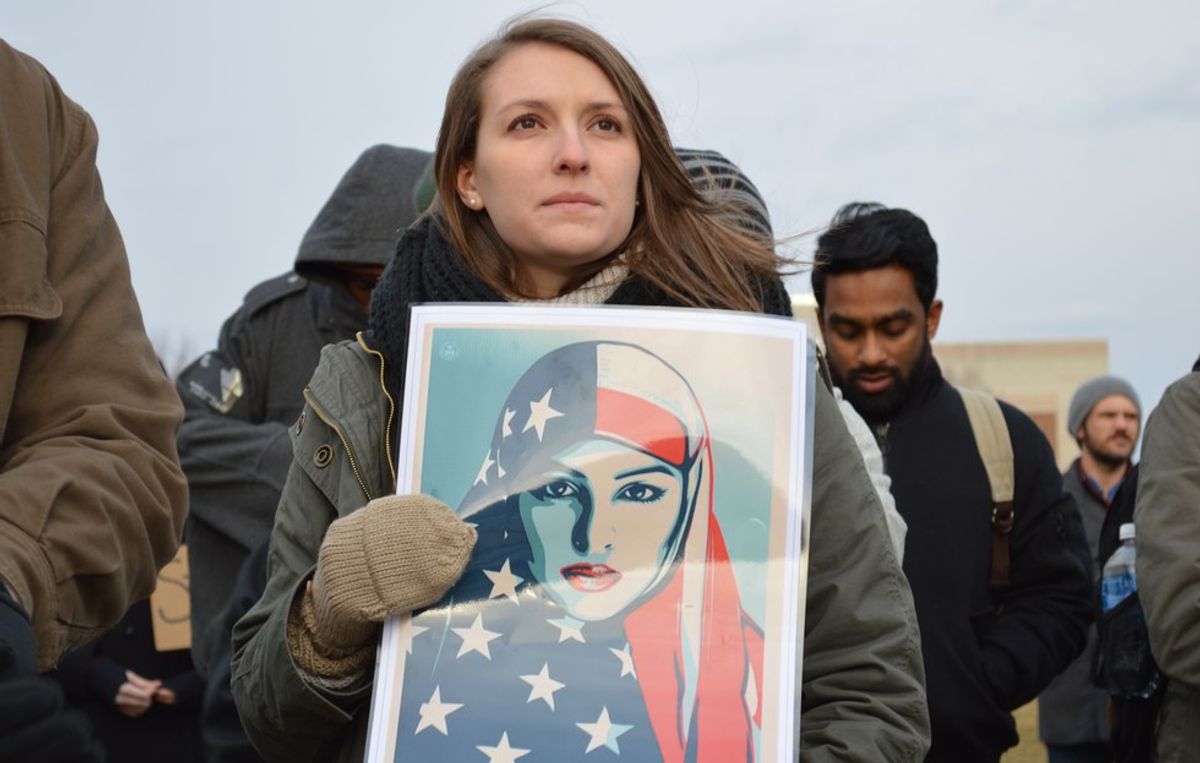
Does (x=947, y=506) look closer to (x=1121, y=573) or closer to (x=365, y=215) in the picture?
(x=1121, y=573)

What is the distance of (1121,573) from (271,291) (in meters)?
2.61

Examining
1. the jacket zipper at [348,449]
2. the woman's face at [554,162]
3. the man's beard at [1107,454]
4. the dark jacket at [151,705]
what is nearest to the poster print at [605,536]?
the jacket zipper at [348,449]

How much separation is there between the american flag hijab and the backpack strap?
215cm

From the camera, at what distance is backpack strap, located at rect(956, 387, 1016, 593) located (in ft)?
13.7

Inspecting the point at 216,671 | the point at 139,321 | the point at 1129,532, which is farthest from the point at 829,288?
the point at 139,321

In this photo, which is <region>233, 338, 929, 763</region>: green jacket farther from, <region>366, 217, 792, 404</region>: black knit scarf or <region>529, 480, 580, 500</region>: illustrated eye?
<region>529, 480, 580, 500</region>: illustrated eye

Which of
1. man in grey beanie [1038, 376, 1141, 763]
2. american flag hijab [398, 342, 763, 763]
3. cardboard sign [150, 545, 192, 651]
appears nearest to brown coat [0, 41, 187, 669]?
american flag hijab [398, 342, 763, 763]

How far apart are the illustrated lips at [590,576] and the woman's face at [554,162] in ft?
1.67

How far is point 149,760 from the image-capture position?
17.5ft

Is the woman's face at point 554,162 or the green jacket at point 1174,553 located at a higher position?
the woman's face at point 554,162

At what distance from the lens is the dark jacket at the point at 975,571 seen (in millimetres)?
4004

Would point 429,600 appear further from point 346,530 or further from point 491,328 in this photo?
point 491,328

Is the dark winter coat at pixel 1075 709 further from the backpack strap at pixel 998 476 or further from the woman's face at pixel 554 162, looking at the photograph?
the woman's face at pixel 554 162

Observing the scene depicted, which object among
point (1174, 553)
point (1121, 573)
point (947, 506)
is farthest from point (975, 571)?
point (1174, 553)
